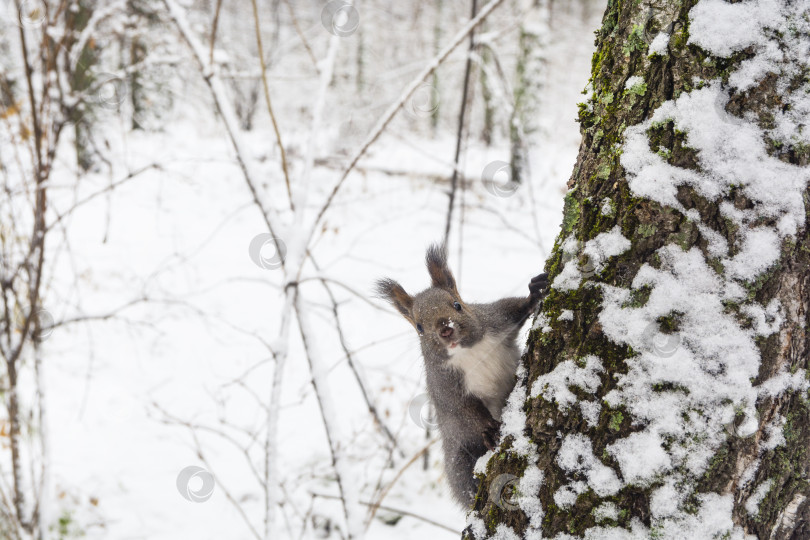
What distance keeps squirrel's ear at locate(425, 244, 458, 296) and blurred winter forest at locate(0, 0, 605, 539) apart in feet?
0.96

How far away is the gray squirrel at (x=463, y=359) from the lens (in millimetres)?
1933

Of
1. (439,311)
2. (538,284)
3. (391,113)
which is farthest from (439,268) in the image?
(391,113)

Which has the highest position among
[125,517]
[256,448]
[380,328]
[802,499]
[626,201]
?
[380,328]

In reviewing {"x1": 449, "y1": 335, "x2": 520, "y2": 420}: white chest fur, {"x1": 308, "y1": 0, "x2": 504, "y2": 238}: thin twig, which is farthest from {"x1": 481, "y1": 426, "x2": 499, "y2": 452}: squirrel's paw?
{"x1": 308, "y1": 0, "x2": 504, "y2": 238}: thin twig

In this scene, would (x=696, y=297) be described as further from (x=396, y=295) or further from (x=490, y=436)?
(x=396, y=295)

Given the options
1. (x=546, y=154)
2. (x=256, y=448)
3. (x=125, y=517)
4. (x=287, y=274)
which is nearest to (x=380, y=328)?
(x=256, y=448)

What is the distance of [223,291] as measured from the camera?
7.59m

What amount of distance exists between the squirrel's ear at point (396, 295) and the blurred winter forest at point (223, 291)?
12 cm

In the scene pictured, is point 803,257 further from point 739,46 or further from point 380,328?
point 380,328

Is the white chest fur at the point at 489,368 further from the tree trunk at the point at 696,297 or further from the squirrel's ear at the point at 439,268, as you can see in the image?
the tree trunk at the point at 696,297

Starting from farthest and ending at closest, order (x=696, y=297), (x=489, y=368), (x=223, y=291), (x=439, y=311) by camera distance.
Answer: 1. (x=223, y=291)
2. (x=439, y=311)
3. (x=489, y=368)
4. (x=696, y=297)

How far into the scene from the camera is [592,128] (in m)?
1.35

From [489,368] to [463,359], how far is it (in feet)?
0.33

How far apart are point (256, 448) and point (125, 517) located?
1.21m
